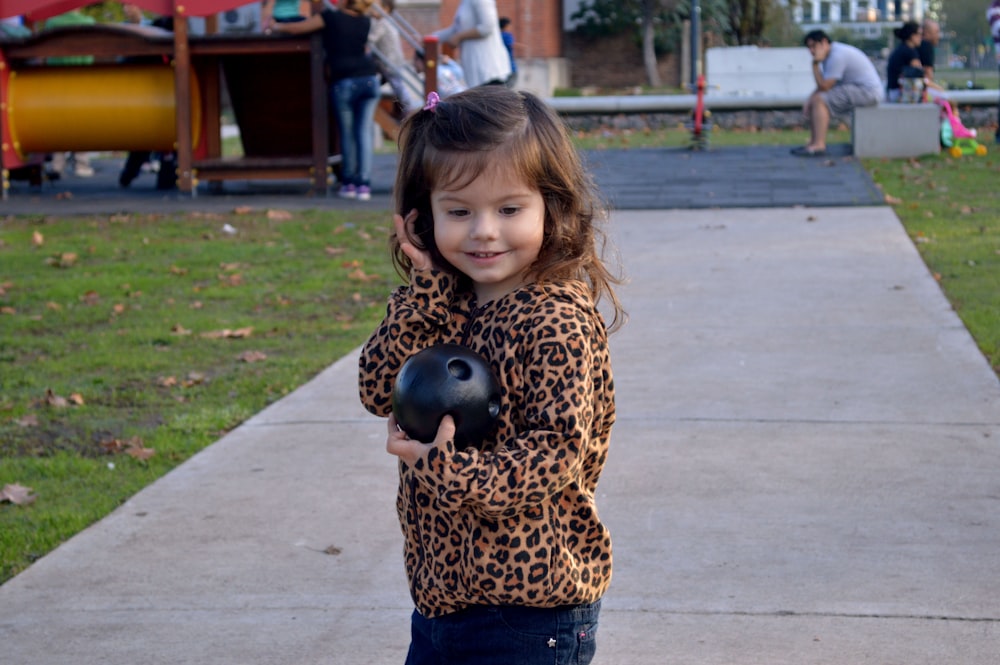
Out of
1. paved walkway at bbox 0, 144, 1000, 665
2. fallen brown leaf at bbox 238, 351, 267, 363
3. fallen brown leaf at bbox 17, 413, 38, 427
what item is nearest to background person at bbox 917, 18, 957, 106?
paved walkway at bbox 0, 144, 1000, 665

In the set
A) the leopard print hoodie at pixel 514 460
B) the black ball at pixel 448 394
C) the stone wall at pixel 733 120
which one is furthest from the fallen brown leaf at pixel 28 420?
the stone wall at pixel 733 120

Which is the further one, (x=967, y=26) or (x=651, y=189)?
(x=967, y=26)

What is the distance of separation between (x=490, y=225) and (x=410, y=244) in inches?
8.1

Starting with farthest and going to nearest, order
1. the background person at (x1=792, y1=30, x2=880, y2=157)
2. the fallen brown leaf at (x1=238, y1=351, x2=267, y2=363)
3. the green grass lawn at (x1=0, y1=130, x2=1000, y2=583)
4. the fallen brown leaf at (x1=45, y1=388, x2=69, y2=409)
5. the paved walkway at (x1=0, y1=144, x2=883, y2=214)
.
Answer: the background person at (x1=792, y1=30, x2=880, y2=157) → the paved walkway at (x1=0, y1=144, x2=883, y2=214) → the fallen brown leaf at (x1=238, y1=351, x2=267, y2=363) → the fallen brown leaf at (x1=45, y1=388, x2=69, y2=409) → the green grass lawn at (x1=0, y1=130, x2=1000, y2=583)

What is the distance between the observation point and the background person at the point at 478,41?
1377cm

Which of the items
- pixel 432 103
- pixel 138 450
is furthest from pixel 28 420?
pixel 432 103

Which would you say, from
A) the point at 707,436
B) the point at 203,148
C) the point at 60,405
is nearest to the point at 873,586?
the point at 707,436

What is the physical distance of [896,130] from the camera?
15516mm

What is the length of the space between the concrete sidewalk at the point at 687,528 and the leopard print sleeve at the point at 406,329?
4.09ft

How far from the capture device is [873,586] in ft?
12.5

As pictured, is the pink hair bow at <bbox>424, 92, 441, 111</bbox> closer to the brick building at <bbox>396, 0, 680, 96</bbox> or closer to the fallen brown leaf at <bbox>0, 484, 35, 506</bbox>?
the fallen brown leaf at <bbox>0, 484, 35, 506</bbox>

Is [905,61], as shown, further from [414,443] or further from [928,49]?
[414,443]

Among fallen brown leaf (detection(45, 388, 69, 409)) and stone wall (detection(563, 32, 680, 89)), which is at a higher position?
stone wall (detection(563, 32, 680, 89))

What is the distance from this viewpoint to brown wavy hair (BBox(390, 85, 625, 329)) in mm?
2309
